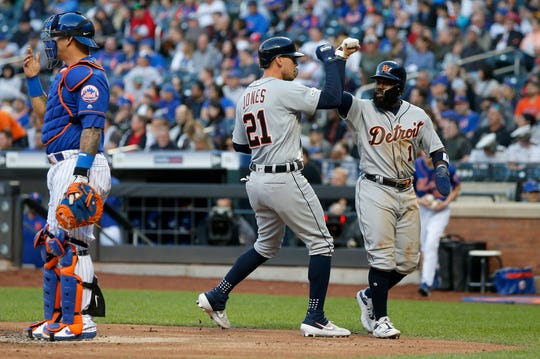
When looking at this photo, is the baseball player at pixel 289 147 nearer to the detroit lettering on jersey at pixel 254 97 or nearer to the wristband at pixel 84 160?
the detroit lettering on jersey at pixel 254 97

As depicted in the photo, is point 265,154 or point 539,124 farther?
point 539,124

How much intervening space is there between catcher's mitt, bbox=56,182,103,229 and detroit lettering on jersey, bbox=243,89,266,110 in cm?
142

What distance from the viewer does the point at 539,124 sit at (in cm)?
1506

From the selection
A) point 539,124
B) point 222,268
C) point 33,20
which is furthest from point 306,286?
point 33,20

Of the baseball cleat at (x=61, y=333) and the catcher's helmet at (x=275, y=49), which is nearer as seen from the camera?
the baseball cleat at (x=61, y=333)

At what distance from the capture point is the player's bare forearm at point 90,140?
7098 millimetres

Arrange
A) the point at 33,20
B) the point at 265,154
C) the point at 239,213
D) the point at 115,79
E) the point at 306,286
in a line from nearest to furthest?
the point at 265,154
the point at 306,286
the point at 239,213
the point at 115,79
the point at 33,20

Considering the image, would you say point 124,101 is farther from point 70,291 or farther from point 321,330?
point 70,291

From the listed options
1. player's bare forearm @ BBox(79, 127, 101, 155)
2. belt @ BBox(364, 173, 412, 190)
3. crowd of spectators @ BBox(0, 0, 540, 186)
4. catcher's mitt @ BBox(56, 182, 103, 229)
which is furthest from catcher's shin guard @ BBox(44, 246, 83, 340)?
crowd of spectators @ BBox(0, 0, 540, 186)

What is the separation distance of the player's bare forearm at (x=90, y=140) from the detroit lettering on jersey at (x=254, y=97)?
123cm

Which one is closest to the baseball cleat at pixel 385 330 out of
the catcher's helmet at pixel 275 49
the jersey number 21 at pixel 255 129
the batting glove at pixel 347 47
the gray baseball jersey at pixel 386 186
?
the gray baseball jersey at pixel 386 186

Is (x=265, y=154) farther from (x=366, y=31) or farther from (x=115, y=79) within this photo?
(x=115, y=79)

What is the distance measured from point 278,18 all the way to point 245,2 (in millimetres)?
1498

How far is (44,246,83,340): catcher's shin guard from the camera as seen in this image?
7.15 m
